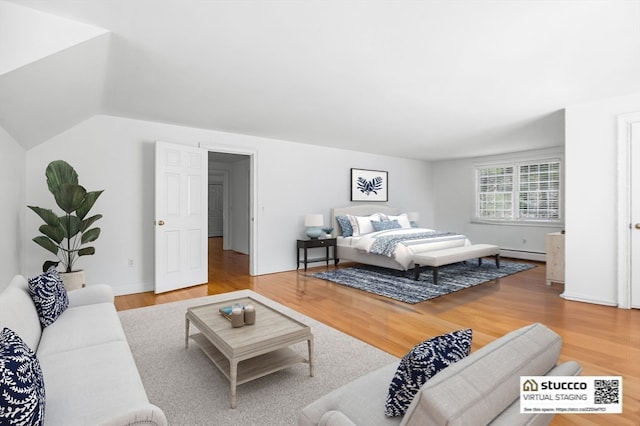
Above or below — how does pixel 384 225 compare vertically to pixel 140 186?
below

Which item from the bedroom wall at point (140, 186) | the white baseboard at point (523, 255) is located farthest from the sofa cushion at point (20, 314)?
the white baseboard at point (523, 255)

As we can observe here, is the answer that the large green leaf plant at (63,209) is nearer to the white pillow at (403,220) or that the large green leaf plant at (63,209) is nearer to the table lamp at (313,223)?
the table lamp at (313,223)

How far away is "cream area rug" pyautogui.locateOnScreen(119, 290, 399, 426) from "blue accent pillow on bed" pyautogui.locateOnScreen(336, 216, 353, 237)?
330cm

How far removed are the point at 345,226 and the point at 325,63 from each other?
158 inches

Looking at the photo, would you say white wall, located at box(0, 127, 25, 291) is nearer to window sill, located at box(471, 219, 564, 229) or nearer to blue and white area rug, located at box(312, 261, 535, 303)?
blue and white area rug, located at box(312, 261, 535, 303)

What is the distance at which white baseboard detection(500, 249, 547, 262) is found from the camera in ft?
22.3

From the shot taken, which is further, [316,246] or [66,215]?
[316,246]

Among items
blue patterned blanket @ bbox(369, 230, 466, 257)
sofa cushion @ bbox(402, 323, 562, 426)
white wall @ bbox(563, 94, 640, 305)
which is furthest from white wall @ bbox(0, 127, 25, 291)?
white wall @ bbox(563, 94, 640, 305)

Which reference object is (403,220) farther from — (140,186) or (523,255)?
(140,186)

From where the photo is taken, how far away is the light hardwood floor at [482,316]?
8.03 ft

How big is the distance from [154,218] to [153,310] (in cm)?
138

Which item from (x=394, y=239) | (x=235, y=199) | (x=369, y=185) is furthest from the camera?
(x=235, y=199)

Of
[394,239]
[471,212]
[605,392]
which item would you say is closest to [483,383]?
[605,392]

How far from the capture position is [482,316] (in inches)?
137
